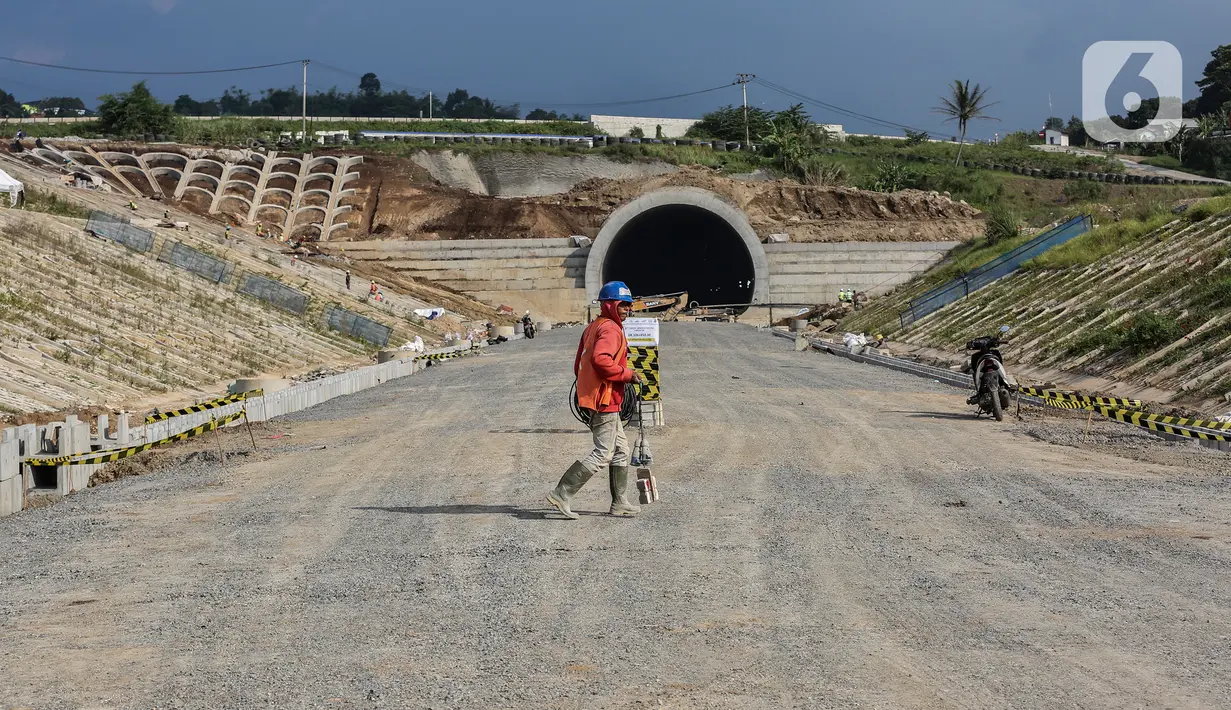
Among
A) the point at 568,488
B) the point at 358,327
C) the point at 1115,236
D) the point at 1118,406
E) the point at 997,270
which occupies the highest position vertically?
the point at 1115,236

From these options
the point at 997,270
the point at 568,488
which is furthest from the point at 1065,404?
the point at 997,270

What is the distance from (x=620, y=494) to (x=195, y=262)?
1574 inches

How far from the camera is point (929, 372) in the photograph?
33.8 meters

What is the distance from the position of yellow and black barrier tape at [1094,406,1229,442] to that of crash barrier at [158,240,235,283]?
3581cm

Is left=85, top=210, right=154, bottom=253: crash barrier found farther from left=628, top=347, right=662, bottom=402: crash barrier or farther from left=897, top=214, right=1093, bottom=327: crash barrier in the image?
left=628, top=347, right=662, bottom=402: crash barrier

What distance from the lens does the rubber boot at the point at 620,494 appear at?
1236cm

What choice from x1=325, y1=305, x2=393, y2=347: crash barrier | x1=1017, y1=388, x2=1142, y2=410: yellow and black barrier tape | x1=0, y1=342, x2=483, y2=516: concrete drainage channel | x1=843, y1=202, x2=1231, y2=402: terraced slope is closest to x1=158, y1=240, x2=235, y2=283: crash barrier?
x1=325, y1=305, x2=393, y2=347: crash barrier

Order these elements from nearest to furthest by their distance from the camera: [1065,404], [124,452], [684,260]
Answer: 1. [124,452]
2. [1065,404]
3. [684,260]

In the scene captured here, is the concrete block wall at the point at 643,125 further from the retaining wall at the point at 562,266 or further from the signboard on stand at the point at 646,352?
the signboard on stand at the point at 646,352

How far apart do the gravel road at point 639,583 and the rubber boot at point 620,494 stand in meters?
0.21

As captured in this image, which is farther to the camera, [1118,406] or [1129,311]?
[1129,311]

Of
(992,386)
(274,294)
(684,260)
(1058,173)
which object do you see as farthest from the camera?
(1058,173)

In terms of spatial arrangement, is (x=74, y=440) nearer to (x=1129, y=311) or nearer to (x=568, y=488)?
(x=568, y=488)

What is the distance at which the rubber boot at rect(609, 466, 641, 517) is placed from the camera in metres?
12.4
